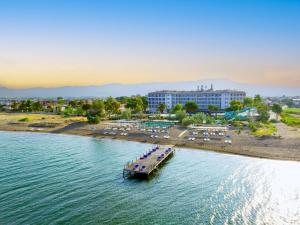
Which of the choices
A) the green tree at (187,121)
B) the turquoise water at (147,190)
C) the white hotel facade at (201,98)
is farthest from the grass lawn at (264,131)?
the white hotel facade at (201,98)

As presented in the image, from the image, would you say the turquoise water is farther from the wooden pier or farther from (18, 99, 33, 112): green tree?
(18, 99, 33, 112): green tree

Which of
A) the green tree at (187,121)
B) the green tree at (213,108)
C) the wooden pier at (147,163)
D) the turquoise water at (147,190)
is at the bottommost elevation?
the turquoise water at (147,190)

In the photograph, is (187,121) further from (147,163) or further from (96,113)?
(147,163)

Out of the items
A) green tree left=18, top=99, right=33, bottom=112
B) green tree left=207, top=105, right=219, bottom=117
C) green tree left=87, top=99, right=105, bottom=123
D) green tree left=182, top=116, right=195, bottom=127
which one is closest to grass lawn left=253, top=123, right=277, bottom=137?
green tree left=182, top=116, right=195, bottom=127

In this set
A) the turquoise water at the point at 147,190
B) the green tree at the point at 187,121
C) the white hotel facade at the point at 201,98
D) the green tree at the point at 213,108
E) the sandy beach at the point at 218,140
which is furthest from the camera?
the white hotel facade at the point at 201,98

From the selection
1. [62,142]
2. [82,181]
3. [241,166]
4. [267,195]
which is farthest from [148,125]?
[267,195]

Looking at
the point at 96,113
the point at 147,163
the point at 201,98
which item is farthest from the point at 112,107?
the point at 147,163

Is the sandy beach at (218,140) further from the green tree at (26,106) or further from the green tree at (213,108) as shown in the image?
the green tree at (26,106)

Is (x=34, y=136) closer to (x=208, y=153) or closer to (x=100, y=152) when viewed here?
(x=100, y=152)
